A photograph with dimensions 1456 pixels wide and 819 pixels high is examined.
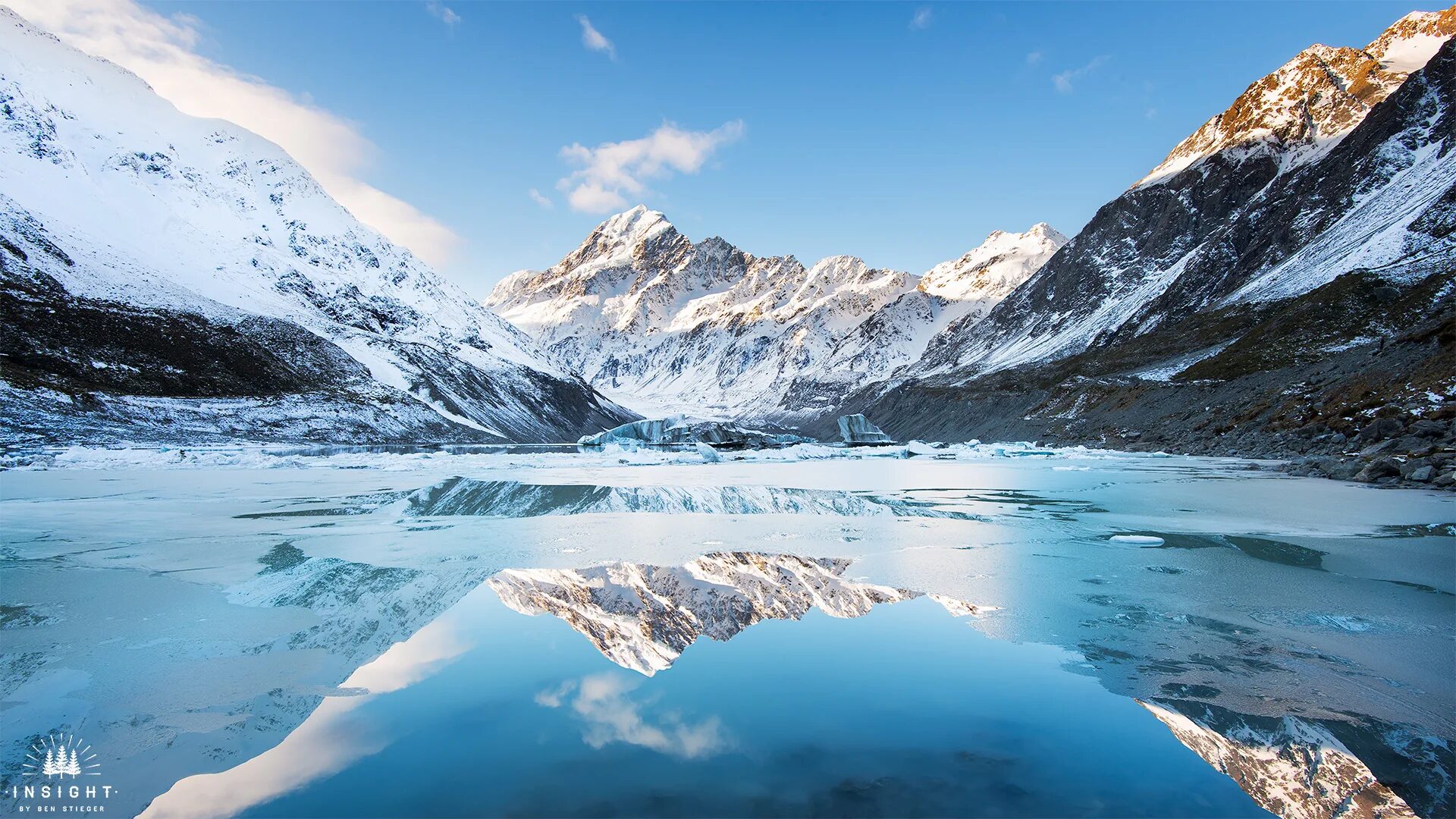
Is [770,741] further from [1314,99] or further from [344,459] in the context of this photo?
[1314,99]

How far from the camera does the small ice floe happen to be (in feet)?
33.7

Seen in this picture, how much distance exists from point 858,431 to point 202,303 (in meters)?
78.9

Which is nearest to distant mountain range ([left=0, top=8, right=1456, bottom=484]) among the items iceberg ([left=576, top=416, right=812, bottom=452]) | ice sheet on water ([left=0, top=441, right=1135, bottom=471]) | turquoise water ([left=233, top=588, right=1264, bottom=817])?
ice sheet on water ([left=0, top=441, right=1135, bottom=471])

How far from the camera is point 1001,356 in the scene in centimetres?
12162

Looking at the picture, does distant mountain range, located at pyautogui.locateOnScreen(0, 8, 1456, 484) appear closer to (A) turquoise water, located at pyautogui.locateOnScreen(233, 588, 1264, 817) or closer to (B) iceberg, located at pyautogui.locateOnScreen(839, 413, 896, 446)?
(B) iceberg, located at pyautogui.locateOnScreen(839, 413, 896, 446)

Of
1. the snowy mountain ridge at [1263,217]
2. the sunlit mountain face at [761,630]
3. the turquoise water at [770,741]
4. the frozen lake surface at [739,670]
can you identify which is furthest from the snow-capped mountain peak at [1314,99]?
the turquoise water at [770,741]

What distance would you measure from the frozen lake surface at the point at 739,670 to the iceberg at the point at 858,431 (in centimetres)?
6080

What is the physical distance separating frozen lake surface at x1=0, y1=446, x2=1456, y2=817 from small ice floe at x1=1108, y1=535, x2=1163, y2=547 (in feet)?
0.95

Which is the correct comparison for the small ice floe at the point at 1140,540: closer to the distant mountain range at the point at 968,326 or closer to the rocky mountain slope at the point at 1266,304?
the distant mountain range at the point at 968,326

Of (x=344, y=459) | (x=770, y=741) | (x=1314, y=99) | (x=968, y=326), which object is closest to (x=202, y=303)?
(x=344, y=459)

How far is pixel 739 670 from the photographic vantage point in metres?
4.84

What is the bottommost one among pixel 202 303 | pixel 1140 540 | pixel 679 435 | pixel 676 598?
pixel 1140 540

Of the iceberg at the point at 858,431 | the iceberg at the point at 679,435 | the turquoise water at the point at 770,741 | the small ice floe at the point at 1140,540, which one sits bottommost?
the small ice floe at the point at 1140,540

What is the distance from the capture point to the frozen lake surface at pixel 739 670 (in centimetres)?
331
